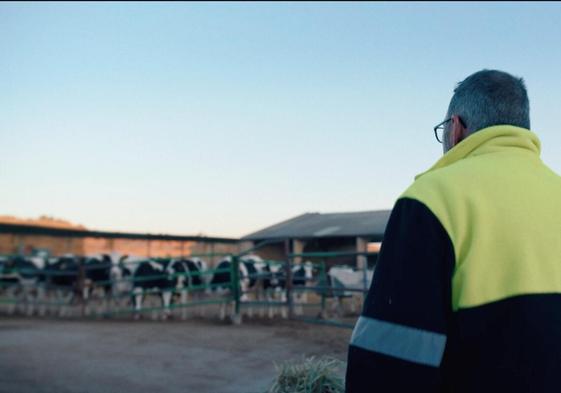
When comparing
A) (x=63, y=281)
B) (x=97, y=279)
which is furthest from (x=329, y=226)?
(x=63, y=281)

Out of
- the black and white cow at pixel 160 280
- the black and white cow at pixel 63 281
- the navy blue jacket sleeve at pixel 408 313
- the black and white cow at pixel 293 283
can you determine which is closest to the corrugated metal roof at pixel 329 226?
the black and white cow at pixel 293 283

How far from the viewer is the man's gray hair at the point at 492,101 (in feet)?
5.07

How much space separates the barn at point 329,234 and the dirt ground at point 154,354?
40.7 feet

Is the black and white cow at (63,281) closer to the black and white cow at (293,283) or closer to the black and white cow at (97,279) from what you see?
the black and white cow at (97,279)

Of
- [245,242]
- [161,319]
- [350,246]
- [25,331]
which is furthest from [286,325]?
[245,242]

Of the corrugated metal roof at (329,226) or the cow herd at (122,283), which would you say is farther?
the corrugated metal roof at (329,226)

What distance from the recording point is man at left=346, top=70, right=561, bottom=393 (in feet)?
4.14

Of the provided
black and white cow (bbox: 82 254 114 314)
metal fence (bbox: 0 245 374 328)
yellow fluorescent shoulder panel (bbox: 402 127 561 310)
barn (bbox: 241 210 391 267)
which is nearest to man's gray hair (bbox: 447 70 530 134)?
yellow fluorescent shoulder panel (bbox: 402 127 561 310)

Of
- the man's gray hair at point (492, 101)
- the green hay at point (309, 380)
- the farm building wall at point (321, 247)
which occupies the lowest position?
the green hay at point (309, 380)

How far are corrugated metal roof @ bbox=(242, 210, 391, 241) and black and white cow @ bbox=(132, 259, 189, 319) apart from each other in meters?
9.83

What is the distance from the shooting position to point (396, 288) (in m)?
1.29

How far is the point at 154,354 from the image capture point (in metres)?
6.89

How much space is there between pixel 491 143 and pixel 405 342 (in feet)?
1.97

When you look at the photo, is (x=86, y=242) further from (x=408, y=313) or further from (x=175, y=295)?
(x=408, y=313)
